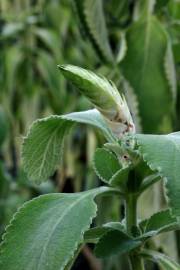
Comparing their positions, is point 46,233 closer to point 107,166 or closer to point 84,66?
point 107,166

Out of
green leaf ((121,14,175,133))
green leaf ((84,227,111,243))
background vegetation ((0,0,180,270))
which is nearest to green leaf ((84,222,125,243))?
green leaf ((84,227,111,243))

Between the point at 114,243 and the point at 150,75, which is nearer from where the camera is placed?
the point at 114,243

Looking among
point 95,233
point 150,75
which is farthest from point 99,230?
point 150,75

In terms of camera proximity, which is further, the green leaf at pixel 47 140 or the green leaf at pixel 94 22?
the green leaf at pixel 94 22

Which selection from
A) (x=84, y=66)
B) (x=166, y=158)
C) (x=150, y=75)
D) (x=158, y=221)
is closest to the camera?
(x=166, y=158)

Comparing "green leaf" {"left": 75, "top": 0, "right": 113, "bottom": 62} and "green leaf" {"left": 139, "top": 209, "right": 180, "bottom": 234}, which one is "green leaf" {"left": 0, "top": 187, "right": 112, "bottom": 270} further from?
"green leaf" {"left": 75, "top": 0, "right": 113, "bottom": 62}

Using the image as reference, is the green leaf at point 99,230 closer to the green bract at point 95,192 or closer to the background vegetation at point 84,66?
the green bract at point 95,192

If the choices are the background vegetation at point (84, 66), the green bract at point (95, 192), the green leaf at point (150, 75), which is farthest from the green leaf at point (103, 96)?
the green leaf at point (150, 75)
